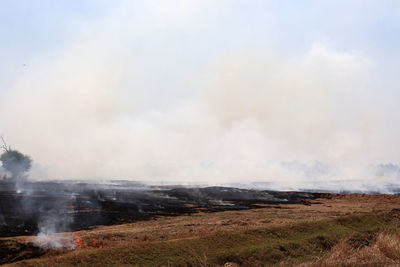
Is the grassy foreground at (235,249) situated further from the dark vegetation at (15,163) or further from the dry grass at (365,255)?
the dark vegetation at (15,163)

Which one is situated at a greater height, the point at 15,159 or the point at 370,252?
the point at 15,159

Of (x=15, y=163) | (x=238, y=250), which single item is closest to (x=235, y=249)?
(x=238, y=250)

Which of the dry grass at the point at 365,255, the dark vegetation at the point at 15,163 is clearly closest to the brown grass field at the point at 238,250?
the dry grass at the point at 365,255

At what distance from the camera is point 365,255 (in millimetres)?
20656

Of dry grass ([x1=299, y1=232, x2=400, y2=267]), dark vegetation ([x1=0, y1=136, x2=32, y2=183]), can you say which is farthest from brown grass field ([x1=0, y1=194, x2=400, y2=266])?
dark vegetation ([x1=0, y1=136, x2=32, y2=183])

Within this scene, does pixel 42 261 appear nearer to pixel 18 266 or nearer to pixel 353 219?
pixel 18 266

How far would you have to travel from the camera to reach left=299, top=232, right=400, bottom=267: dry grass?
18.3 metres

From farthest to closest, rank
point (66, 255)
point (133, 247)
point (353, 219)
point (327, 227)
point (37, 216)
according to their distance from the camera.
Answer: point (37, 216) < point (353, 219) < point (327, 227) < point (133, 247) < point (66, 255)

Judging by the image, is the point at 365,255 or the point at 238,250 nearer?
the point at 365,255

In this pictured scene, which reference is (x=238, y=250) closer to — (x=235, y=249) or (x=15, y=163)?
(x=235, y=249)

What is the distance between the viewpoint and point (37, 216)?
154 ft

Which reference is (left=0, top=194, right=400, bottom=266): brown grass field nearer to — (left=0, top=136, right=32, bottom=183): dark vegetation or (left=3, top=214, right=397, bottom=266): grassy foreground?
(left=3, top=214, right=397, bottom=266): grassy foreground

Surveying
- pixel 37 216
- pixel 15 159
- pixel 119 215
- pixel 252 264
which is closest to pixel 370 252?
pixel 252 264

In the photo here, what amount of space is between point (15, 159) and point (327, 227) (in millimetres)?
119958
